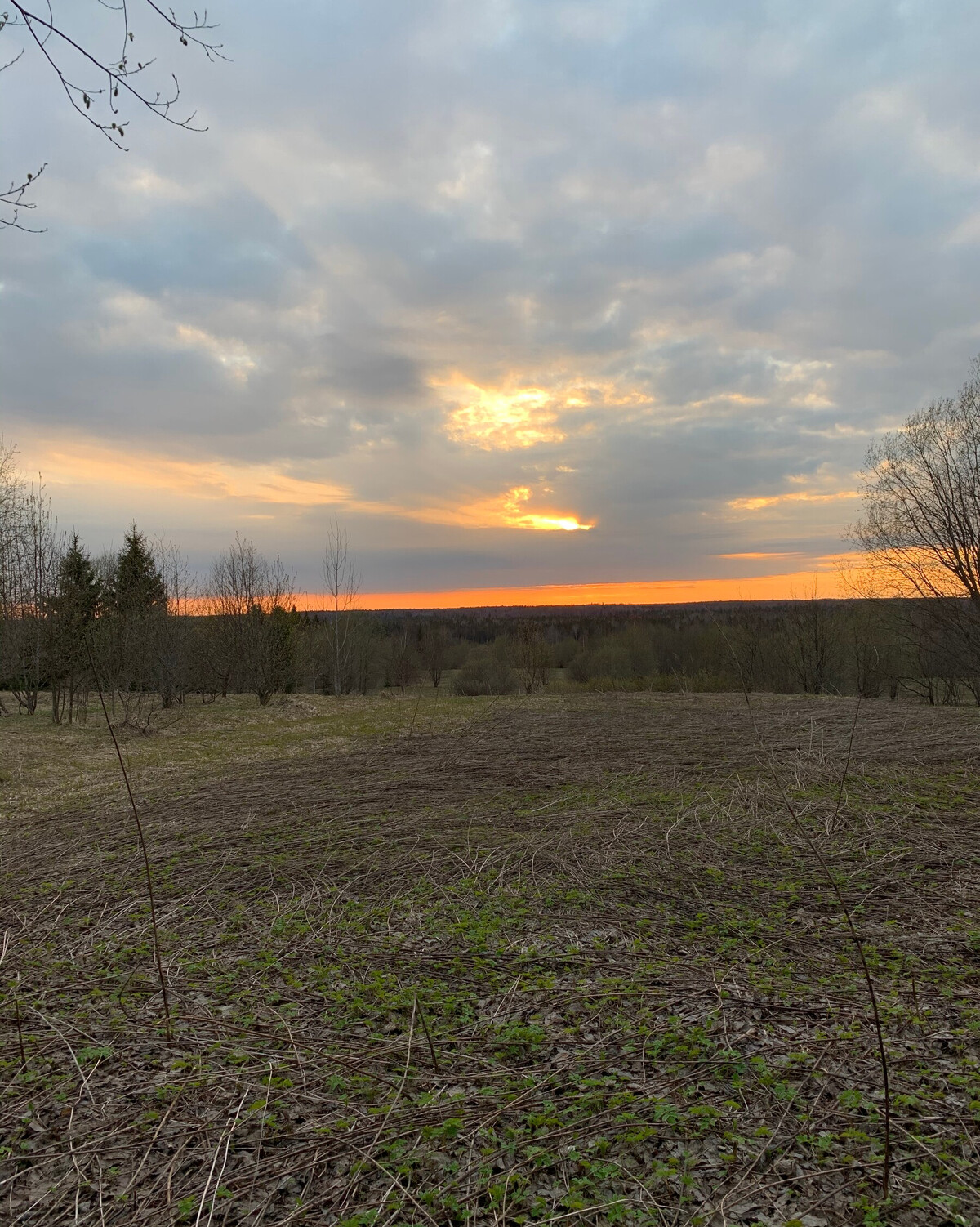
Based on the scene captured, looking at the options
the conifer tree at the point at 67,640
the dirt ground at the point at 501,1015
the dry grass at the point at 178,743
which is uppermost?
the conifer tree at the point at 67,640

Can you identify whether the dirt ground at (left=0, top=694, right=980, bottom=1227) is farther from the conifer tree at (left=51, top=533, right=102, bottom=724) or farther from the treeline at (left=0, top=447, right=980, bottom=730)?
the conifer tree at (left=51, top=533, right=102, bottom=724)

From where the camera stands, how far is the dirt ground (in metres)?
1.86

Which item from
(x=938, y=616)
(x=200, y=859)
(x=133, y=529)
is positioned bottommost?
(x=200, y=859)

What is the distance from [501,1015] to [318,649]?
100 feet

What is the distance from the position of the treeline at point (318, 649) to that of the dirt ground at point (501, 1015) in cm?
175

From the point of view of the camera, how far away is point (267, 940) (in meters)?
3.54

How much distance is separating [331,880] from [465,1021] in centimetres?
199

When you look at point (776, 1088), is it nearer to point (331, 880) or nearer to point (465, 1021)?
point (465, 1021)

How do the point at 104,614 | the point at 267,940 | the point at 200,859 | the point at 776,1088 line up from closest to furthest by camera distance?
the point at 776,1088 → the point at 267,940 → the point at 200,859 → the point at 104,614

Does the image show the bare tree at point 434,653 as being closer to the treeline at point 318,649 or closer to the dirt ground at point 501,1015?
the treeline at point 318,649

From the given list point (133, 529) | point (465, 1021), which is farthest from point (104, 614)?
point (465, 1021)

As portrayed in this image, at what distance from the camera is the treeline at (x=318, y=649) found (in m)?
17.2

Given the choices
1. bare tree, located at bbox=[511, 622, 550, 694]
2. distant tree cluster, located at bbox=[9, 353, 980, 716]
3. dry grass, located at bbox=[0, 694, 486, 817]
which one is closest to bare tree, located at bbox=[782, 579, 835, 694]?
distant tree cluster, located at bbox=[9, 353, 980, 716]

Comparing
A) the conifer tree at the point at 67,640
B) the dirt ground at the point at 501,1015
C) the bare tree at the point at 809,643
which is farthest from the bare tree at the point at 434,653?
the dirt ground at the point at 501,1015
